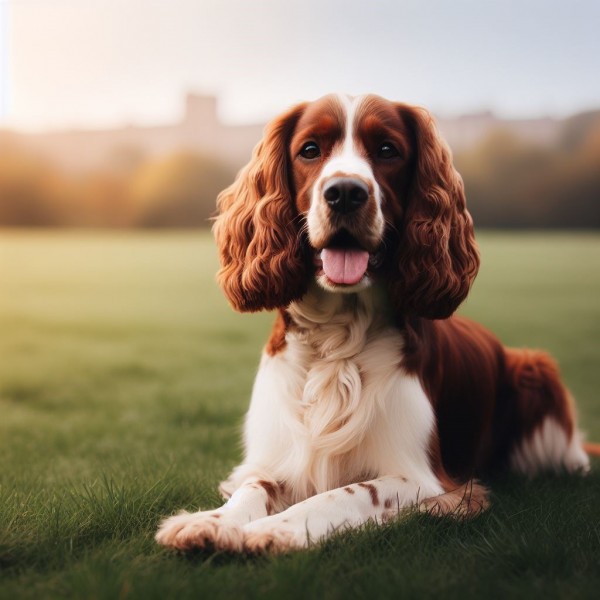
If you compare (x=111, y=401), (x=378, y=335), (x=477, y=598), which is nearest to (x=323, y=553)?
(x=477, y=598)

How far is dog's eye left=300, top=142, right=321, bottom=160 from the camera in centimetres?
319

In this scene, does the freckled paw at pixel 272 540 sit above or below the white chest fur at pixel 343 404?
below

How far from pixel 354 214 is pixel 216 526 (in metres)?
1.15

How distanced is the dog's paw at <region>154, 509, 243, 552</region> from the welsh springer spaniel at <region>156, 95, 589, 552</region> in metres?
0.23

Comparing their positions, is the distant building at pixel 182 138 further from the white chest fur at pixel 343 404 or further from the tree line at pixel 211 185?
the white chest fur at pixel 343 404

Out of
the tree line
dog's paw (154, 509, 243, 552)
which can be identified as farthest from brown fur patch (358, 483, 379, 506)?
the tree line

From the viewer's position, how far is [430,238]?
3.19 m

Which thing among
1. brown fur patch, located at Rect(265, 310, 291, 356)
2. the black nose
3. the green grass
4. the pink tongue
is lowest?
the green grass

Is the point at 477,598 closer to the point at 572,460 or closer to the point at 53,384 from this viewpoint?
the point at 572,460

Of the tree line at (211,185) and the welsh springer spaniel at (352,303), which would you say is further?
the tree line at (211,185)

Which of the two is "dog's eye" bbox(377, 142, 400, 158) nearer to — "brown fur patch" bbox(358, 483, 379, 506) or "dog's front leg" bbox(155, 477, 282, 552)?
"brown fur patch" bbox(358, 483, 379, 506)

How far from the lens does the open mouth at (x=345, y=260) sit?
3.02 m

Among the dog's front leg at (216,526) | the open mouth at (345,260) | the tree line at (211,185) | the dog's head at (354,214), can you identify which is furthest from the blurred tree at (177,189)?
the dog's front leg at (216,526)

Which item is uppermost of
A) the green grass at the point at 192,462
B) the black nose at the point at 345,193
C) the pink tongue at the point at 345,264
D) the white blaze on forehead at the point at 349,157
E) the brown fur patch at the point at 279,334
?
the white blaze on forehead at the point at 349,157
